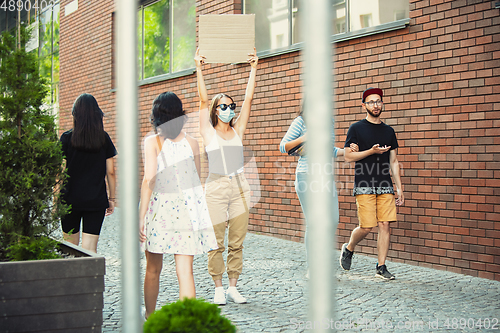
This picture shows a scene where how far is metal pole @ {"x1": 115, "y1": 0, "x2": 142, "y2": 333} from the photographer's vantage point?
1.56m

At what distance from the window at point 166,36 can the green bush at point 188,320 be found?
809 cm

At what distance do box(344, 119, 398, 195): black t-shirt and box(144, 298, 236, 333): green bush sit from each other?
3344 mm

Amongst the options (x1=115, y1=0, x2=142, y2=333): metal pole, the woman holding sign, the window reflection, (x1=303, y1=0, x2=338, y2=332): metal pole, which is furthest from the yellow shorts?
(x1=303, y1=0, x2=338, y2=332): metal pole

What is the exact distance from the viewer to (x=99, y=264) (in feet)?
9.64

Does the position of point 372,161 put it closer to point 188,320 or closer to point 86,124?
point 86,124

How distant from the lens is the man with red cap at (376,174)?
16.9ft

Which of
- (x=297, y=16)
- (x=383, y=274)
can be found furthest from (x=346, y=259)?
(x=297, y=16)

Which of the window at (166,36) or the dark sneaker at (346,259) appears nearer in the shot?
the dark sneaker at (346,259)

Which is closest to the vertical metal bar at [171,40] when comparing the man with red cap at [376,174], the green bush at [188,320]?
the man with red cap at [376,174]

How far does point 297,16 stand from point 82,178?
4.52m

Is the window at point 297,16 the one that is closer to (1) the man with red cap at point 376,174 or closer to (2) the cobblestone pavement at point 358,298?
(1) the man with red cap at point 376,174

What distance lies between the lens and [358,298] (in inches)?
175

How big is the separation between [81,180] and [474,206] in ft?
12.7

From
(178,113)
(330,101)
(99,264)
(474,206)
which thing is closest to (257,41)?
(474,206)
